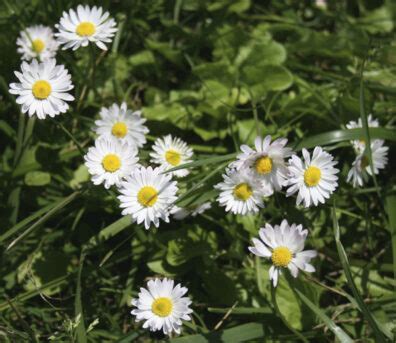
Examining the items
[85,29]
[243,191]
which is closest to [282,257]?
[243,191]

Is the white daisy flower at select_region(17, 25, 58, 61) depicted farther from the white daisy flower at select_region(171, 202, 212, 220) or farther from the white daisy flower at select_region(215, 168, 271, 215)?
the white daisy flower at select_region(215, 168, 271, 215)

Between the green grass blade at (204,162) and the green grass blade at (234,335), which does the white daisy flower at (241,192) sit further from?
the green grass blade at (234,335)

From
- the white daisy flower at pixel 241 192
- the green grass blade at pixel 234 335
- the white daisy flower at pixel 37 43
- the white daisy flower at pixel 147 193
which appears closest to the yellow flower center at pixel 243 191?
the white daisy flower at pixel 241 192

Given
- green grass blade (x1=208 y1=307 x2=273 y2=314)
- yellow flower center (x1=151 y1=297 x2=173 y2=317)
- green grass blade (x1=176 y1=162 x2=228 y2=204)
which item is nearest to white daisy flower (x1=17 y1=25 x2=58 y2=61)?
green grass blade (x1=176 y1=162 x2=228 y2=204)

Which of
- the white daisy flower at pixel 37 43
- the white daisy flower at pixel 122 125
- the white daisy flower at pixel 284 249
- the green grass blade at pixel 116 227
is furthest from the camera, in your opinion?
the white daisy flower at pixel 37 43

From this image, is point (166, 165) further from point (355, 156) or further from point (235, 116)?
point (355, 156)

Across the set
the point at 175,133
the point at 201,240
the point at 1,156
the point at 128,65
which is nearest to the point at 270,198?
the point at 201,240

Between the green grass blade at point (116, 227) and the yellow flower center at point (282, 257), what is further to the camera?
the green grass blade at point (116, 227)
